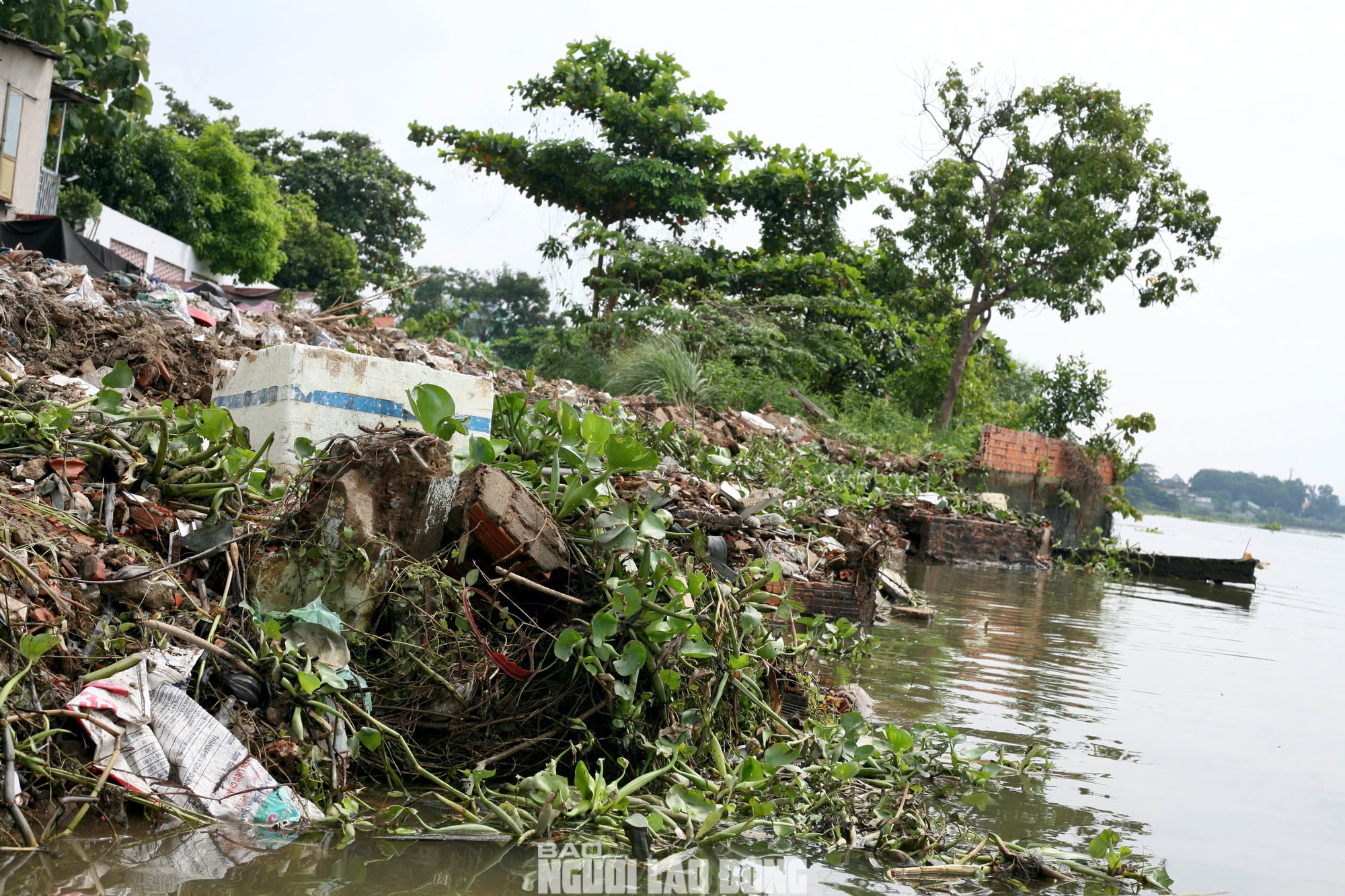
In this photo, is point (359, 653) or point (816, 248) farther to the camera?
point (816, 248)

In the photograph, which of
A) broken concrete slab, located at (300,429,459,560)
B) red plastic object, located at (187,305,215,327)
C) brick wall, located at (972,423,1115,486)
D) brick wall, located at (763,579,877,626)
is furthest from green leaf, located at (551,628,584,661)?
brick wall, located at (972,423,1115,486)

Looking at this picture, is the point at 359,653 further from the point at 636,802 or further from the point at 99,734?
the point at 636,802

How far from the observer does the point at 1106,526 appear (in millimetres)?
15859

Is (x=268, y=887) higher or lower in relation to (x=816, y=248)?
lower

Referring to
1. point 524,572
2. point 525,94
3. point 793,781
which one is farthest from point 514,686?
point 525,94

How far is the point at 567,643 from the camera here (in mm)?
2584

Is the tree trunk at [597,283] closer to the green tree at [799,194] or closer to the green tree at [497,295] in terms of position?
the green tree at [799,194]

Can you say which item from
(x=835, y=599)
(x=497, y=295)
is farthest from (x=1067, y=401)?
(x=497, y=295)

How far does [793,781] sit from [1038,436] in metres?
13.3

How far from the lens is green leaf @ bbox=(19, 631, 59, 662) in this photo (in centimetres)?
205

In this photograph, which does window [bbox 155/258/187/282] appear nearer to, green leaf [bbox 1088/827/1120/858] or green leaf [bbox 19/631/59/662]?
green leaf [bbox 19/631/59/662]

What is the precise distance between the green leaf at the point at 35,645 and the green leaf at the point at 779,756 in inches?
66.3

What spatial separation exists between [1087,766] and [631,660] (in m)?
2.09

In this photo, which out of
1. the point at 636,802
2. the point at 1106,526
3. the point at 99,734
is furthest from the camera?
the point at 1106,526
